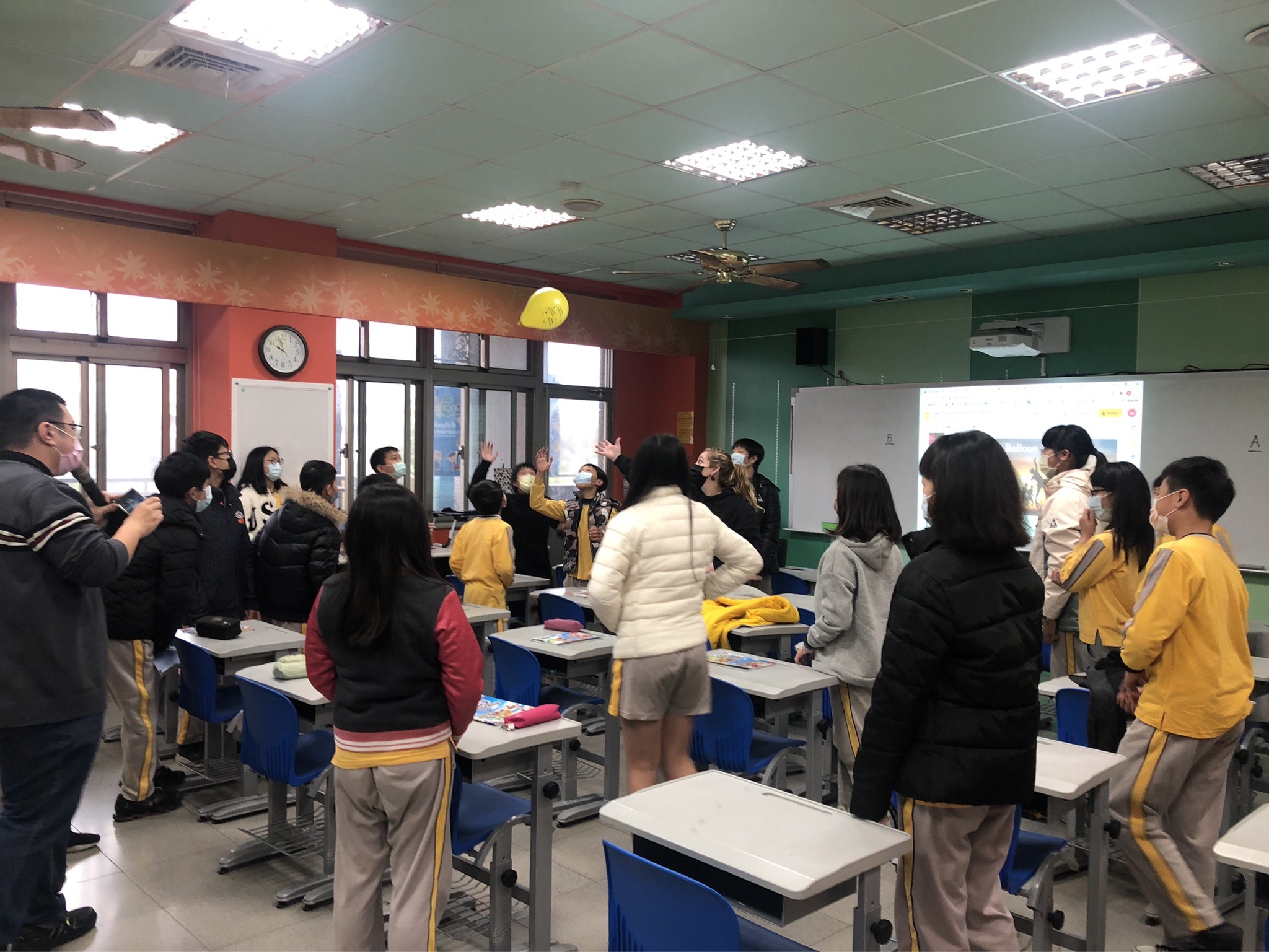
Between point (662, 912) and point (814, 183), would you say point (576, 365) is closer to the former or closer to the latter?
point (814, 183)

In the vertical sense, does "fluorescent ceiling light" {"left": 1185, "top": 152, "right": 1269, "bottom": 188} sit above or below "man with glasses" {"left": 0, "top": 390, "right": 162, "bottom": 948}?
above

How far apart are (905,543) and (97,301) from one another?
573 cm

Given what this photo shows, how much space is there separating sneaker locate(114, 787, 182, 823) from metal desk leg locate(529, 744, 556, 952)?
2061 mm

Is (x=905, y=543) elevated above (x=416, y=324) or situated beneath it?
situated beneath

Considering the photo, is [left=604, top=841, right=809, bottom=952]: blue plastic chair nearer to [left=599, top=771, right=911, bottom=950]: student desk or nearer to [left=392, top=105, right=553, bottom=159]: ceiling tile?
[left=599, top=771, right=911, bottom=950]: student desk

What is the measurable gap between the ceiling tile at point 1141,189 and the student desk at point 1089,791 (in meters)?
3.91

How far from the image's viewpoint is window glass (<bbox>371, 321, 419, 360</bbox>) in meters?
7.85

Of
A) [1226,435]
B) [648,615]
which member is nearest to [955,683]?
[648,615]

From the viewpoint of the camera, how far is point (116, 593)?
3.71 meters

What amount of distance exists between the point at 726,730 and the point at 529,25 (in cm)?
269

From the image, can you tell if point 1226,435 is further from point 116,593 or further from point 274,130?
point 116,593

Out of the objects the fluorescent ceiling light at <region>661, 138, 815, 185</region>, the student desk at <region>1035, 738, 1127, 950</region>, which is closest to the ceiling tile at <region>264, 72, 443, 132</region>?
the fluorescent ceiling light at <region>661, 138, 815, 185</region>

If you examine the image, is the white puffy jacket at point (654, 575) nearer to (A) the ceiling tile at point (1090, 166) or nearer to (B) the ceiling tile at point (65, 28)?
(B) the ceiling tile at point (65, 28)

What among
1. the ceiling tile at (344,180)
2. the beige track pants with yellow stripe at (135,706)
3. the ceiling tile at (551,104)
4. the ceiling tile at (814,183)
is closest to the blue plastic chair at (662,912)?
the beige track pants with yellow stripe at (135,706)
